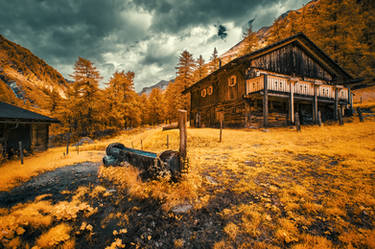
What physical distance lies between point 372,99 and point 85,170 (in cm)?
4052

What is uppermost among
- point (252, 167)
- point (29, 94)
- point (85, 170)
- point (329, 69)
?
point (29, 94)

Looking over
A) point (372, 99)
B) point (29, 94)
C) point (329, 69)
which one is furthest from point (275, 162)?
point (29, 94)

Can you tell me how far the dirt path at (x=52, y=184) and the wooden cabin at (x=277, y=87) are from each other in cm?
1445

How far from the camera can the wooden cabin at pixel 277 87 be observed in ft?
47.3

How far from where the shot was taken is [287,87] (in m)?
14.6

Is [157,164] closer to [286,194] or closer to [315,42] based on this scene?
[286,194]

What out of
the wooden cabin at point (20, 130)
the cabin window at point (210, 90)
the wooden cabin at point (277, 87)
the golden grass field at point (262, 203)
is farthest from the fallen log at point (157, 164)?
the cabin window at point (210, 90)

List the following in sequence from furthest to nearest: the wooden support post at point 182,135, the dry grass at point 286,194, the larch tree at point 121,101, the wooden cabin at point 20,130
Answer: the larch tree at point 121,101 → the wooden cabin at point 20,130 → the wooden support post at point 182,135 → the dry grass at point 286,194

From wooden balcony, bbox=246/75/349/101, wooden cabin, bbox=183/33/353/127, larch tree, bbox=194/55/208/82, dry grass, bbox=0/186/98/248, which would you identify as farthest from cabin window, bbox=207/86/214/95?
dry grass, bbox=0/186/98/248

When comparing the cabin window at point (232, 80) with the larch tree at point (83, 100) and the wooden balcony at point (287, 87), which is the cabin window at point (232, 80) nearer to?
the wooden balcony at point (287, 87)

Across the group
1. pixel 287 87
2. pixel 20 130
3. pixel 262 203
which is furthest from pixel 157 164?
pixel 287 87

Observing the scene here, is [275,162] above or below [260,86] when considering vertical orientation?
below

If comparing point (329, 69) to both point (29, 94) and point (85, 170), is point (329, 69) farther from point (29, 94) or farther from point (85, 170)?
point (29, 94)

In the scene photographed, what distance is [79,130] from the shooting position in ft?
73.8
